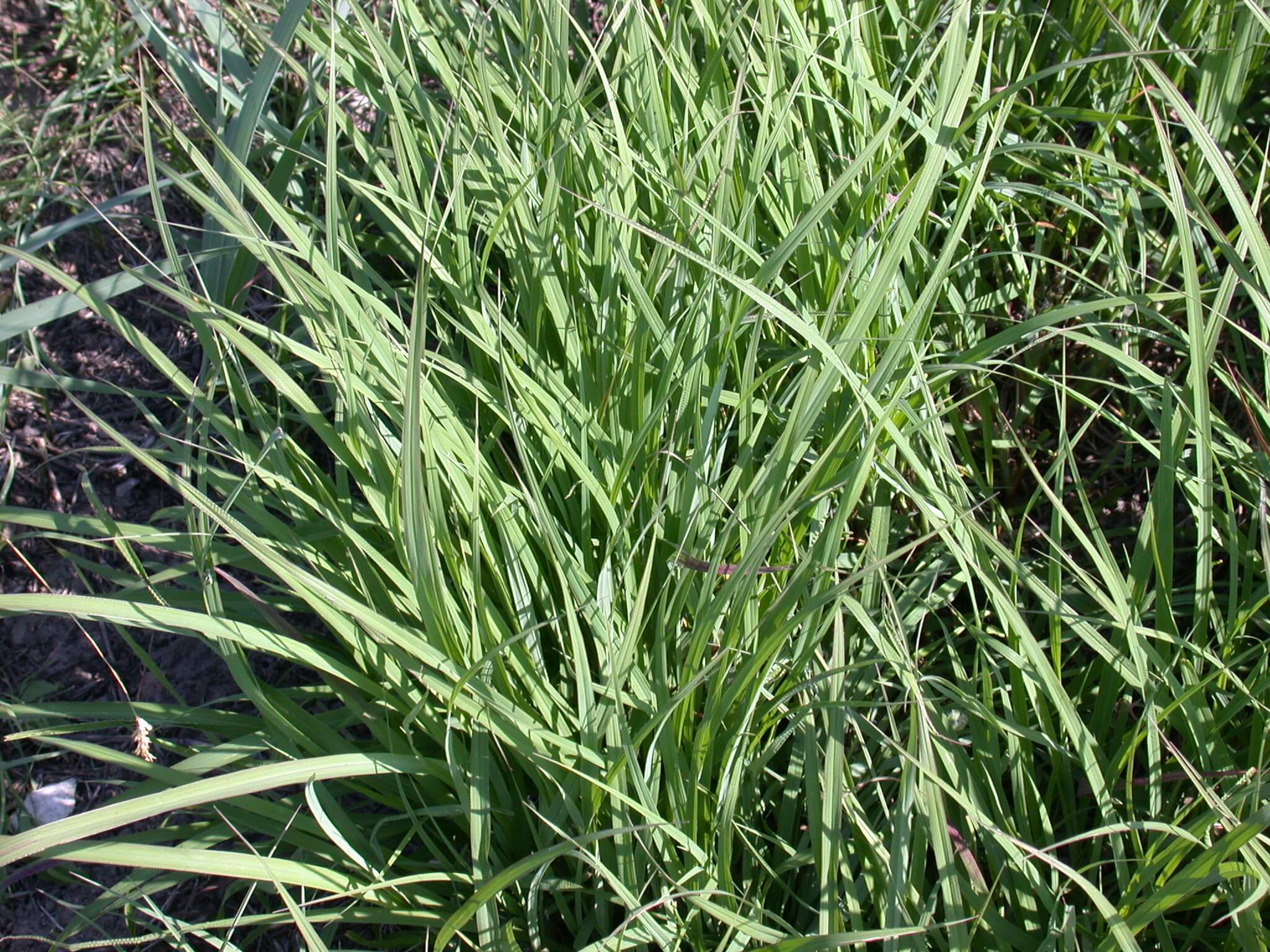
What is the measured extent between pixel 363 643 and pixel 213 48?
1.51 metres

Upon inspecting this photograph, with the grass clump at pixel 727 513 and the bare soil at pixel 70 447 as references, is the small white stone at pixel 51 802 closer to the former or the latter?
the bare soil at pixel 70 447

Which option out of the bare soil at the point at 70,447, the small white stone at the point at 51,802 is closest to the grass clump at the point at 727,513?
the bare soil at the point at 70,447

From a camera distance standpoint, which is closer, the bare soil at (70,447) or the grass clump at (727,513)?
the grass clump at (727,513)

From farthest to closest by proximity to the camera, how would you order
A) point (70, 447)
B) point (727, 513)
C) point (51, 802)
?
point (70, 447), point (51, 802), point (727, 513)

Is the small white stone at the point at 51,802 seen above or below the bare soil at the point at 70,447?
below

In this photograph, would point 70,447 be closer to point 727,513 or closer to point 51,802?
point 51,802

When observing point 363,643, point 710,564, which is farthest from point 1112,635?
point 363,643

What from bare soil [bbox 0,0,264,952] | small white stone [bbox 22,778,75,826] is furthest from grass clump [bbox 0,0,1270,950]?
small white stone [bbox 22,778,75,826]

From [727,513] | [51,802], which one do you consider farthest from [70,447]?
[727,513]

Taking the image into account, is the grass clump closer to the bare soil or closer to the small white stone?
the bare soil

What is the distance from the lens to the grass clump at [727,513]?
93 centimetres

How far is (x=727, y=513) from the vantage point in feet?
3.67

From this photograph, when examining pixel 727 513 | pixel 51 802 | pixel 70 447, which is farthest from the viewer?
pixel 70 447

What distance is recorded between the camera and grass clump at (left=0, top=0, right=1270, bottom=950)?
927 millimetres
